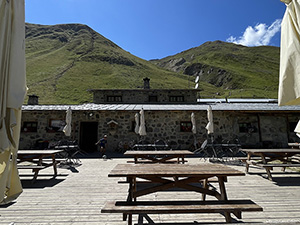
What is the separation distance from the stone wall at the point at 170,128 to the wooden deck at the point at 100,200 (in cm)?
610


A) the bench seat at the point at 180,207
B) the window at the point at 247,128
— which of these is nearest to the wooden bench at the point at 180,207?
the bench seat at the point at 180,207

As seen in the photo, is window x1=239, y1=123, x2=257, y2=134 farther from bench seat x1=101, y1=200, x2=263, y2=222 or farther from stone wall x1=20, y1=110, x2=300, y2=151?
bench seat x1=101, y1=200, x2=263, y2=222

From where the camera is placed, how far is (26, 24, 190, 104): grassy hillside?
39.0m

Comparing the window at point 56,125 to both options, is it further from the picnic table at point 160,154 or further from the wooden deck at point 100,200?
the picnic table at point 160,154

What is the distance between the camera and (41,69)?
175 feet

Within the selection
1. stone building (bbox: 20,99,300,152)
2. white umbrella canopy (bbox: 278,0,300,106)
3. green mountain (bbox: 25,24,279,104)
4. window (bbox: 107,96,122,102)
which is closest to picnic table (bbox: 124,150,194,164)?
white umbrella canopy (bbox: 278,0,300,106)

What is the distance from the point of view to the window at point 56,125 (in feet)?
38.6

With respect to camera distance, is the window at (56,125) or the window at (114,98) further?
the window at (114,98)

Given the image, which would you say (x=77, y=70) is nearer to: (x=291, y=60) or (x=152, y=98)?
(x=152, y=98)

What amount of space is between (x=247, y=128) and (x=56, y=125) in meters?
13.1

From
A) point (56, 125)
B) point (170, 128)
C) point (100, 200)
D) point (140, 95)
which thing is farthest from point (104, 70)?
point (100, 200)

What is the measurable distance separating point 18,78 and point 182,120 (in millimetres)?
10552

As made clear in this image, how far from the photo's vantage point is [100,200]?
11.8 ft

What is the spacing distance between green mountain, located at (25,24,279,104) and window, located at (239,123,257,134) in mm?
6400
